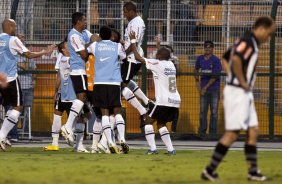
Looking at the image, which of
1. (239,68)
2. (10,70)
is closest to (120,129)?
(10,70)

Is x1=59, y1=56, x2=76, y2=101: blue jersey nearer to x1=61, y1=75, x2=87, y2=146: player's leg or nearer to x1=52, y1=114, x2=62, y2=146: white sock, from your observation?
x1=52, y1=114, x2=62, y2=146: white sock

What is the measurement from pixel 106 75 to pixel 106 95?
0.37 m

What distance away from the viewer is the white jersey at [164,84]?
18391mm

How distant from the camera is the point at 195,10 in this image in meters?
24.8

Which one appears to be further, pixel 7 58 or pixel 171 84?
pixel 7 58

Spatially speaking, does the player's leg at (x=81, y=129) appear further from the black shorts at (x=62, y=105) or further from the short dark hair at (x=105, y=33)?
the short dark hair at (x=105, y=33)

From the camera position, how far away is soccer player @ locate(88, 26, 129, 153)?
18578mm

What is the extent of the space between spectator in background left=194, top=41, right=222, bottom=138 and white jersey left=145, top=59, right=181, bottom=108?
615 cm

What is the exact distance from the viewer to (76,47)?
1922 centimetres

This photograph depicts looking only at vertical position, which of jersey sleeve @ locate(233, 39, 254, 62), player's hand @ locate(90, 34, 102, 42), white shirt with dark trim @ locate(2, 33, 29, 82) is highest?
jersey sleeve @ locate(233, 39, 254, 62)

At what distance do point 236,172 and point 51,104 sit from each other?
1162cm

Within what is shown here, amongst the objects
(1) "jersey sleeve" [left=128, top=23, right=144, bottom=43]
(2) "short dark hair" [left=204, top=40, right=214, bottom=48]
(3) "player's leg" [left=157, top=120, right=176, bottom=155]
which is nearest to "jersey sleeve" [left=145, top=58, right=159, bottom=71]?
(3) "player's leg" [left=157, top=120, right=176, bottom=155]

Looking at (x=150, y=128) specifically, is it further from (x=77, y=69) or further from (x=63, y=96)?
(x=63, y=96)

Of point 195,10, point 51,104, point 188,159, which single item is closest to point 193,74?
point 195,10
